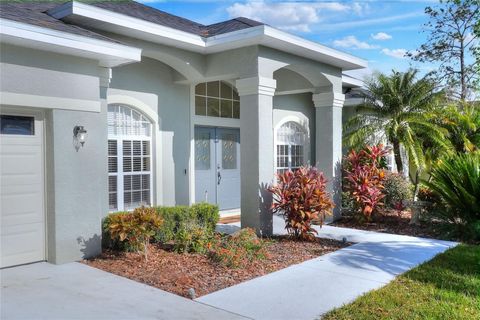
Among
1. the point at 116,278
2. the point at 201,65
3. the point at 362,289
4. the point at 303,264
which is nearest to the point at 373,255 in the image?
the point at 303,264

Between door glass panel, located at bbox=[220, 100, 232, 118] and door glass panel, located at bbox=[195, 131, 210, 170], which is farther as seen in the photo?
door glass panel, located at bbox=[220, 100, 232, 118]

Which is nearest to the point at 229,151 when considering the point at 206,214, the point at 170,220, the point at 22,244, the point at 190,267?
the point at 206,214

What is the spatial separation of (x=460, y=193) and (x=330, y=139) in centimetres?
326

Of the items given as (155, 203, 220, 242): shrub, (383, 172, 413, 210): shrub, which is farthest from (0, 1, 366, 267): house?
(383, 172, 413, 210): shrub

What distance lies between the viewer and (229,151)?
38.7 feet

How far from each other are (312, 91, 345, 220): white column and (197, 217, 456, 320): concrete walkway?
247cm

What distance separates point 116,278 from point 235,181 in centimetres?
631

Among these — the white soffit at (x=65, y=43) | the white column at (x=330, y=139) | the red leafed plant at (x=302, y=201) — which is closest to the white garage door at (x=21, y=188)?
the white soffit at (x=65, y=43)

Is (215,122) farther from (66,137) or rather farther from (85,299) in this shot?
(85,299)

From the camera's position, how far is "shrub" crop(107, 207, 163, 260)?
6.71 m

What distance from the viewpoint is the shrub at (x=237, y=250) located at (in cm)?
653

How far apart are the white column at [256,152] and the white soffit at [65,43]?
247 centimetres

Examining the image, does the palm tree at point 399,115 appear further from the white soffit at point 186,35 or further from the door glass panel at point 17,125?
the door glass panel at point 17,125

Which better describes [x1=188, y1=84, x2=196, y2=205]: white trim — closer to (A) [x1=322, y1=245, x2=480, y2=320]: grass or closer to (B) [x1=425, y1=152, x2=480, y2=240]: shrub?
(B) [x1=425, y1=152, x2=480, y2=240]: shrub
